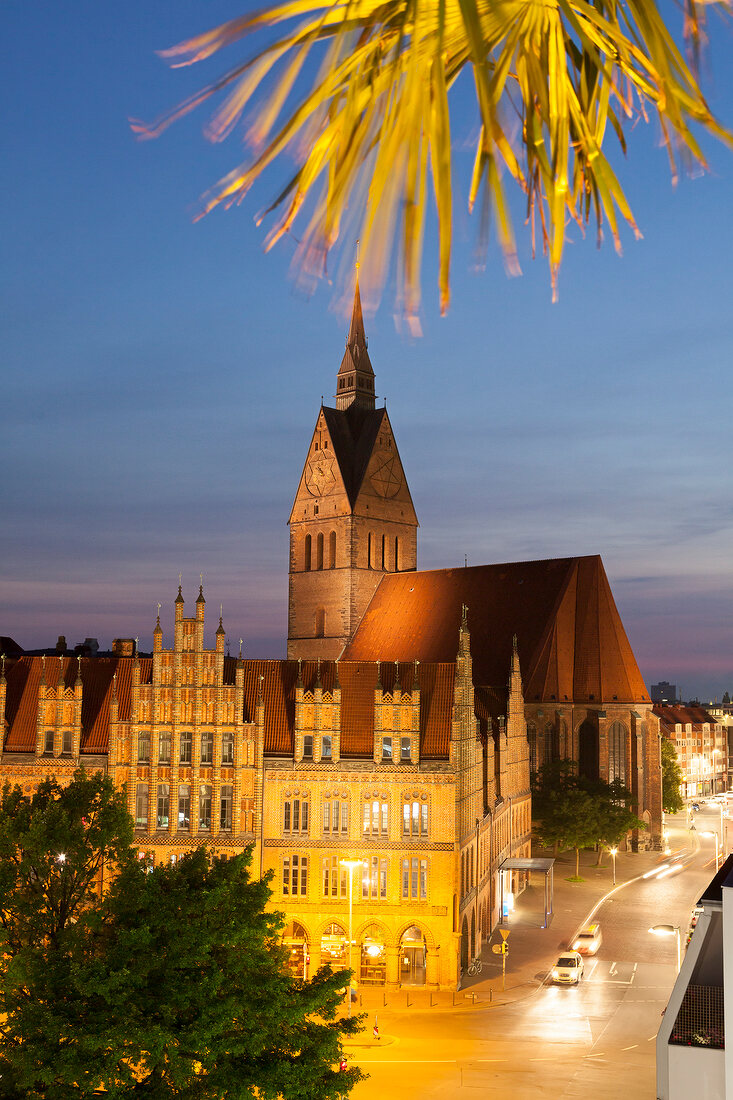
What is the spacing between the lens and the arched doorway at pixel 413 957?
1855 inches

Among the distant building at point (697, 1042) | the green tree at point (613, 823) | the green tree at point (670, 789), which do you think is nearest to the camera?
the distant building at point (697, 1042)

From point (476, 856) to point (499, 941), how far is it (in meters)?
5.53

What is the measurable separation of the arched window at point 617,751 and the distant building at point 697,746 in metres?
56.1

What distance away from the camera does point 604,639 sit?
8831 cm

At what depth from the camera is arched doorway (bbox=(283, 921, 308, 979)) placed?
47625 millimetres

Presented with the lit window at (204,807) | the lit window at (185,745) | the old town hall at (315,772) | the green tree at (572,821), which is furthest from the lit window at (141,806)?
the green tree at (572,821)

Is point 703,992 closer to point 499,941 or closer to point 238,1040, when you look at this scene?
point 238,1040

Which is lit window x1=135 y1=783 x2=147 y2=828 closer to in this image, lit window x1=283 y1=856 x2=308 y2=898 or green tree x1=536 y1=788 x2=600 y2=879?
lit window x1=283 y1=856 x2=308 y2=898

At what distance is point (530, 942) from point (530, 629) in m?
36.2

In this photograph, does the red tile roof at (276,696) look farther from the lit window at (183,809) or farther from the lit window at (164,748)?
the lit window at (183,809)

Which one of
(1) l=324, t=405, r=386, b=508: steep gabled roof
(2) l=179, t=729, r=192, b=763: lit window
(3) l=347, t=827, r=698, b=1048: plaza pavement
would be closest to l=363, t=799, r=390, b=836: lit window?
(3) l=347, t=827, r=698, b=1048: plaza pavement

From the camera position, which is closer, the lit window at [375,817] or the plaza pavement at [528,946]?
the plaza pavement at [528,946]

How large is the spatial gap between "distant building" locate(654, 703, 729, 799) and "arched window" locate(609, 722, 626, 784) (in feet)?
184

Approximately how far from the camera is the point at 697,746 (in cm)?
15138
